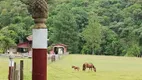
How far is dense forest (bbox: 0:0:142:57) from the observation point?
64.3m

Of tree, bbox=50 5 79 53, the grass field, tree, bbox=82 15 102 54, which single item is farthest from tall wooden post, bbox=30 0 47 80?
tree, bbox=50 5 79 53

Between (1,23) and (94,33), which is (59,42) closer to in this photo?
(94,33)

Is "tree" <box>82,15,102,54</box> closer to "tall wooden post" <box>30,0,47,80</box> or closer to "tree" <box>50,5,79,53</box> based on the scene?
"tree" <box>50,5,79,53</box>

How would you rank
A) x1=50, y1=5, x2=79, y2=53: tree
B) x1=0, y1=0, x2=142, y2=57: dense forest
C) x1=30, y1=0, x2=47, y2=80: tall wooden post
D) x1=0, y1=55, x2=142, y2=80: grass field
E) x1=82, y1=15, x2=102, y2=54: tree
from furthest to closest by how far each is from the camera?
x1=50, y1=5, x2=79, y2=53: tree
x1=82, y1=15, x2=102, y2=54: tree
x1=0, y1=0, x2=142, y2=57: dense forest
x1=0, y1=55, x2=142, y2=80: grass field
x1=30, y1=0, x2=47, y2=80: tall wooden post

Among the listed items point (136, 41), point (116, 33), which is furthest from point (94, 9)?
point (136, 41)

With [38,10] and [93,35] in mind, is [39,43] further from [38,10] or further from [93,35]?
[93,35]

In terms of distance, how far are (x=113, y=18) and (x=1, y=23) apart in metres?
25.0

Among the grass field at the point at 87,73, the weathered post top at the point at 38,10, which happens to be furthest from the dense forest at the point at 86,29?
the weathered post top at the point at 38,10

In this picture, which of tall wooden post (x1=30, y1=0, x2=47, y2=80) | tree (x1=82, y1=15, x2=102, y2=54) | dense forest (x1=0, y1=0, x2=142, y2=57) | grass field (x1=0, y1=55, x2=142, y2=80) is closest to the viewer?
tall wooden post (x1=30, y1=0, x2=47, y2=80)

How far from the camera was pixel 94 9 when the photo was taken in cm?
8275

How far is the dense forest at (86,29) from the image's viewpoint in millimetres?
64312

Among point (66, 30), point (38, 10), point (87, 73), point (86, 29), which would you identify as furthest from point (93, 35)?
point (38, 10)

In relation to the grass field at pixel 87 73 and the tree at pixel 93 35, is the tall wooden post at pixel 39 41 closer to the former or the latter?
the grass field at pixel 87 73

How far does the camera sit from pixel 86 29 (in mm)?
66812
